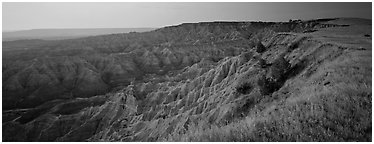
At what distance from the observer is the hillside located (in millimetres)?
6301

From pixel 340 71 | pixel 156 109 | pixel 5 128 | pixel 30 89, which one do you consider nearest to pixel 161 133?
pixel 156 109

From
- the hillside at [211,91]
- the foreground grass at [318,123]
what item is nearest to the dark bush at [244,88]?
the hillside at [211,91]

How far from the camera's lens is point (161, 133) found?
22.8 meters

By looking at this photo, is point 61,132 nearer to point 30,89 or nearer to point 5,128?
point 5,128

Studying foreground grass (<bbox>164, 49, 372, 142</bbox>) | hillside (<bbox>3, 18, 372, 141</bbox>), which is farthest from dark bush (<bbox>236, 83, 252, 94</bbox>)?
foreground grass (<bbox>164, 49, 372, 142</bbox>)

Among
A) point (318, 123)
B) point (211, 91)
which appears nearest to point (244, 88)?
point (211, 91)

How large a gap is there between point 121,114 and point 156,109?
7.19 m

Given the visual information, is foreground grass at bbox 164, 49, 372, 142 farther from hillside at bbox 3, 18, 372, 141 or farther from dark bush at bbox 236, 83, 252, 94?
dark bush at bbox 236, 83, 252, 94

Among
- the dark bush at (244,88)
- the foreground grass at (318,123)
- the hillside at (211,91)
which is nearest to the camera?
the foreground grass at (318,123)

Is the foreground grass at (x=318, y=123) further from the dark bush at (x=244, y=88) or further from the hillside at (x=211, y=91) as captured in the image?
the dark bush at (x=244, y=88)

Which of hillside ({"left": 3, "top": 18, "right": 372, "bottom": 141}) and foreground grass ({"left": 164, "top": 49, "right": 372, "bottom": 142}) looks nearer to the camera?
foreground grass ({"left": 164, "top": 49, "right": 372, "bottom": 142})

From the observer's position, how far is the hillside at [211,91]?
6.30 m

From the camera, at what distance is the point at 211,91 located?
28375mm

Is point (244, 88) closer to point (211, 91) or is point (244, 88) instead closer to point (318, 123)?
point (211, 91)
